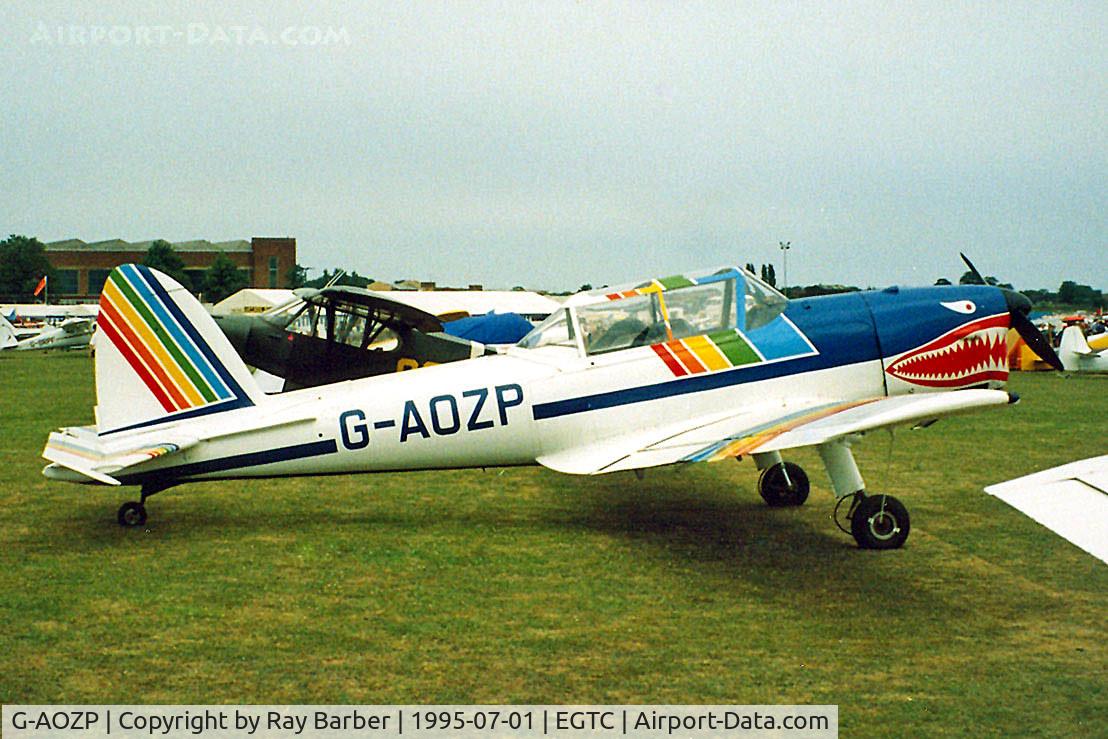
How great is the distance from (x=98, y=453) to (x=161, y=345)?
908mm

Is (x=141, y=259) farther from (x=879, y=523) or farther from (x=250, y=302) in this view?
(x=879, y=523)

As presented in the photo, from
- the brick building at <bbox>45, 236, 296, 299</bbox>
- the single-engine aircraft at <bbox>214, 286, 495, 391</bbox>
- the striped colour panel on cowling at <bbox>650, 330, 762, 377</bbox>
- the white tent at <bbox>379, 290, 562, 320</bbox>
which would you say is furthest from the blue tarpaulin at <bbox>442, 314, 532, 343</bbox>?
the brick building at <bbox>45, 236, 296, 299</bbox>

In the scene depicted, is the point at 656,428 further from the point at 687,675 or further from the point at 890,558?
the point at 687,675

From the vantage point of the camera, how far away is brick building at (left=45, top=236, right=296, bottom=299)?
102 meters

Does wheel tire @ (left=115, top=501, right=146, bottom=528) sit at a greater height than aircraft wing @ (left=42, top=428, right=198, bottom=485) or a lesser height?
lesser

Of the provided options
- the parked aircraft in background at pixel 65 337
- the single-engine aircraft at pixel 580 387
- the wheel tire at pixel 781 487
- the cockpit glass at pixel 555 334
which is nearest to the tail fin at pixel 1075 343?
the single-engine aircraft at pixel 580 387

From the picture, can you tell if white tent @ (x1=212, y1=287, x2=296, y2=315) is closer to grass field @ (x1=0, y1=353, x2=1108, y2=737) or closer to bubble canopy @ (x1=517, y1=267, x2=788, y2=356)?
grass field @ (x1=0, y1=353, x2=1108, y2=737)

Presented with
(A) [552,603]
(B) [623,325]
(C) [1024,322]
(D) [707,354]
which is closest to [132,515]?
(A) [552,603]

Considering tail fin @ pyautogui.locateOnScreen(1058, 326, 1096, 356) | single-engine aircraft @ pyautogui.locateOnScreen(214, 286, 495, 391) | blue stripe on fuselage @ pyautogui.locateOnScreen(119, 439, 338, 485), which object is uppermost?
tail fin @ pyautogui.locateOnScreen(1058, 326, 1096, 356)

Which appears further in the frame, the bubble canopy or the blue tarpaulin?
the blue tarpaulin

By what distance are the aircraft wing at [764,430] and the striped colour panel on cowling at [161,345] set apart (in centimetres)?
247

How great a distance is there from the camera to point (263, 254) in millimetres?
102625

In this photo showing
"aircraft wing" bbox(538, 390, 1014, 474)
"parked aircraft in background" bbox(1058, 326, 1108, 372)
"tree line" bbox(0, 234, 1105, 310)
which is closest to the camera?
"aircraft wing" bbox(538, 390, 1014, 474)

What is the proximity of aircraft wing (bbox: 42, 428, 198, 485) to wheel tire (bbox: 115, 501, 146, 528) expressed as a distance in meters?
0.76
